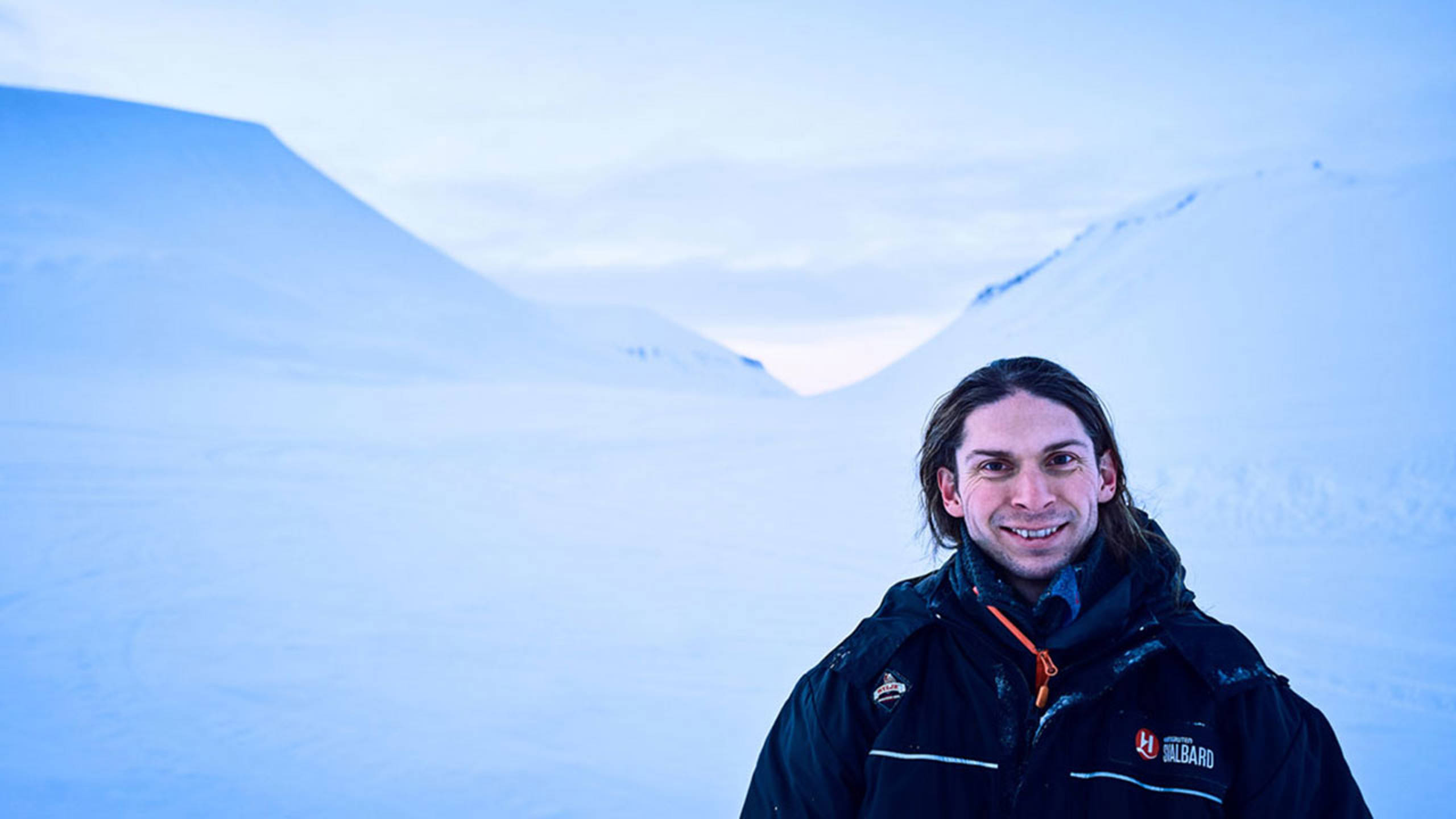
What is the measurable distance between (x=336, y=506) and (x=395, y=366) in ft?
79.2

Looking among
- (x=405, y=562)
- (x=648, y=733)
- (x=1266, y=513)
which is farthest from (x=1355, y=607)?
(x=405, y=562)

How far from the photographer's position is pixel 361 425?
16.7m

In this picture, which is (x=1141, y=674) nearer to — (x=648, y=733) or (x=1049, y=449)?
(x=1049, y=449)

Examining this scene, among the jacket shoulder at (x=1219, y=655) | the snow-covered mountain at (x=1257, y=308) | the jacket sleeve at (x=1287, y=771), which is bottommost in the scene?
the jacket sleeve at (x=1287, y=771)

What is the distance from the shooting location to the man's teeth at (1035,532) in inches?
69.6

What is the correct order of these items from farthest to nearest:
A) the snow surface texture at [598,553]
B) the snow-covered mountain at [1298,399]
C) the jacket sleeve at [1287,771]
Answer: the snow-covered mountain at [1298,399], the snow surface texture at [598,553], the jacket sleeve at [1287,771]

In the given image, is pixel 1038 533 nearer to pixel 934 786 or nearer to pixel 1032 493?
pixel 1032 493

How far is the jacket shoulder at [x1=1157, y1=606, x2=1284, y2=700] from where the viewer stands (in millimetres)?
1569

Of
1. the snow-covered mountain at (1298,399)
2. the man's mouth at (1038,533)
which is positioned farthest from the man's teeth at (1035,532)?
the snow-covered mountain at (1298,399)

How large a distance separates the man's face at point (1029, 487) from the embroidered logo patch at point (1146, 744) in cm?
30

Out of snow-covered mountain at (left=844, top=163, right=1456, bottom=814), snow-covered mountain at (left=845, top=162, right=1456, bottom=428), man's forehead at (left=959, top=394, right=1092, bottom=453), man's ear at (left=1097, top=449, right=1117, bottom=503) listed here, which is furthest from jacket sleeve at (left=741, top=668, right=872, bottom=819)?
snow-covered mountain at (left=845, top=162, right=1456, bottom=428)

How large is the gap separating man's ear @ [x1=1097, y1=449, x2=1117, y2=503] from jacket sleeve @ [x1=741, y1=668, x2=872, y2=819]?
1.96 feet

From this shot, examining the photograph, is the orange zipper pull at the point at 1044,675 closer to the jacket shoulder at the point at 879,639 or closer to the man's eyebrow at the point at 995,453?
the jacket shoulder at the point at 879,639

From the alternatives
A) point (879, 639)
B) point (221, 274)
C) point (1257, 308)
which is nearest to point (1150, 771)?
point (879, 639)
